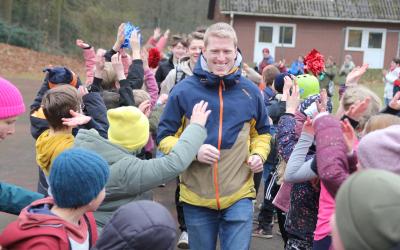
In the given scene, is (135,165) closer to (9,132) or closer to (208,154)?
(208,154)

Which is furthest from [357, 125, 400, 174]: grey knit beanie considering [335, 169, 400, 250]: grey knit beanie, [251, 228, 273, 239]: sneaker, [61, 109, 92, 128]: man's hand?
[251, 228, 273, 239]: sneaker

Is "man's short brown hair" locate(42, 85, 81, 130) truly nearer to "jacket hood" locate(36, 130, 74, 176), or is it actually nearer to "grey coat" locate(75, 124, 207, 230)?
"jacket hood" locate(36, 130, 74, 176)

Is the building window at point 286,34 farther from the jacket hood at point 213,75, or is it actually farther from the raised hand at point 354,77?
the jacket hood at point 213,75

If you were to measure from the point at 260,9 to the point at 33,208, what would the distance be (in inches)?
1321

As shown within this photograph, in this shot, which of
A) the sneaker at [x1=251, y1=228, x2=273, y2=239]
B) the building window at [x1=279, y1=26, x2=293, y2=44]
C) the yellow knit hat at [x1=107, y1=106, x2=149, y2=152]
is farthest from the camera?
the building window at [x1=279, y1=26, x2=293, y2=44]

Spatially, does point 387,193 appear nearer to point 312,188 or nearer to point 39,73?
point 312,188

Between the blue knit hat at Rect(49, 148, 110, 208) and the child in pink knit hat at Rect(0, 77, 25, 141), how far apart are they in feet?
2.34

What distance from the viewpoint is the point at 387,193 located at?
5.40 feet

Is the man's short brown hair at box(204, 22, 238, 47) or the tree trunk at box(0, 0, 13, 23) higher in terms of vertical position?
the tree trunk at box(0, 0, 13, 23)

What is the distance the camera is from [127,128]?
3.16m

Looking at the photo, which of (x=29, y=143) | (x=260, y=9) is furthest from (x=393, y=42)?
(x=29, y=143)

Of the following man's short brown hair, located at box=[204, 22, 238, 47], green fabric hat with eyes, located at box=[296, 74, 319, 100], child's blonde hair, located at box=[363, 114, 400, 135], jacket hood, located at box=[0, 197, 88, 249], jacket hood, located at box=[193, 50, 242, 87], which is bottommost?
jacket hood, located at box=[0, 197, 88, 249]

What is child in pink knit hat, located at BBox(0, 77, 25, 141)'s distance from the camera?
289 centimetres

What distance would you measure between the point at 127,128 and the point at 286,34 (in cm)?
3389
